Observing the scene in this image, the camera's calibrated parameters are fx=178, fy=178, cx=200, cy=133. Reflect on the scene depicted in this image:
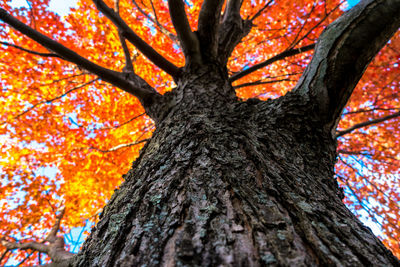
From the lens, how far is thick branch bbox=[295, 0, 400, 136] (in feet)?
4.97

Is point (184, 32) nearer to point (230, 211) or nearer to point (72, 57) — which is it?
point (72, 57)

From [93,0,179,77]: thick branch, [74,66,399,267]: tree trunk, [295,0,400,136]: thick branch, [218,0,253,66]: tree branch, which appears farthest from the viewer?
[218,0,253,66]: tree branch

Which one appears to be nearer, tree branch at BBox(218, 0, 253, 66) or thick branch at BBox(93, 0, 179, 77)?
thick branch at BBox(93, 0, 179, 77)

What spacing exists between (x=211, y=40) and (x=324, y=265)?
2.79 m

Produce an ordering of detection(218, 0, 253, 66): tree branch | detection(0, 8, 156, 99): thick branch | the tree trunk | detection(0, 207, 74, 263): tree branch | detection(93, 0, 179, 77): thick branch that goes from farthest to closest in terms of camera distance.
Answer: detection(218, 0, 253, 66): tree branch
detection(0, 207, 74, 263): tree branch
detection(93, 0, 179, 77): thick branch
detection(0, 8, 156, 99): thick branch
the tree trunk

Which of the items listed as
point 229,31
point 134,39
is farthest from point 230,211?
point 229,31

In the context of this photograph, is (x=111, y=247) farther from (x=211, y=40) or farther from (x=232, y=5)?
(x=232, y=5)

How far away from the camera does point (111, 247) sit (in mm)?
708

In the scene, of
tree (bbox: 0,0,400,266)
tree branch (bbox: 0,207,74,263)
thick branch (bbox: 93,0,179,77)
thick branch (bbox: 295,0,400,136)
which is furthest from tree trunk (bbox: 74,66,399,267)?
tree branch (bbox: 0,207,74,263)

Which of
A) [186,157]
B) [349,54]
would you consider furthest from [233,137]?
[349,54]

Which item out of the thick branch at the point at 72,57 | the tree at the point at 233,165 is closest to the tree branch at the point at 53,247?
the tree at the point at 233,165

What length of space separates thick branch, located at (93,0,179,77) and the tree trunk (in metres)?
1.57

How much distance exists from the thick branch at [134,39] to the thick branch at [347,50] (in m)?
1.87

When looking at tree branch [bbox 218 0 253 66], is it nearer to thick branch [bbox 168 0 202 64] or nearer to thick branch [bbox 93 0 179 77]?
thick branch [bbox 168 0 202 64]
